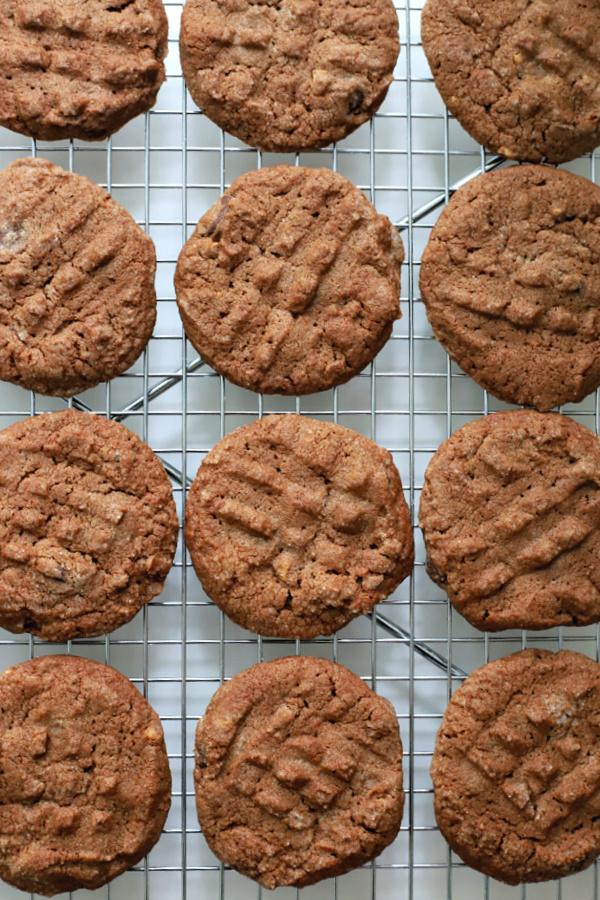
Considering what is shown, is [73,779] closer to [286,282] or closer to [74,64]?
[286,282]

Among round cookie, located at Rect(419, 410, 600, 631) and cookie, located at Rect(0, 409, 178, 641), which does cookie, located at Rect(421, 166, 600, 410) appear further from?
cookie, located at Rect(0, 409, 178, 641)

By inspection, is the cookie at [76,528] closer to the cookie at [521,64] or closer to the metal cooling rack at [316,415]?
the metal cooling rack at [316,415]

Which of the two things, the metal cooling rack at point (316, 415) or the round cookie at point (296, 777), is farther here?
the metal cooling rack at point (316, 415)

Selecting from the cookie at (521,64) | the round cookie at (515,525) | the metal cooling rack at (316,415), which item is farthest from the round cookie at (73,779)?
the cookie at (521,64)

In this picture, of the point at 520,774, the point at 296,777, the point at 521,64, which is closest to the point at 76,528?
the point at 296,777

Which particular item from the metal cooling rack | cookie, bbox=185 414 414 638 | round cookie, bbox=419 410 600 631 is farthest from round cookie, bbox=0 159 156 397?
round cookie, bbox=419 410 600 631

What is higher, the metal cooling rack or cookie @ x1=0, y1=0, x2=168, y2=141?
cookie @ x1=0, y1=0, x2=168, y2=141
